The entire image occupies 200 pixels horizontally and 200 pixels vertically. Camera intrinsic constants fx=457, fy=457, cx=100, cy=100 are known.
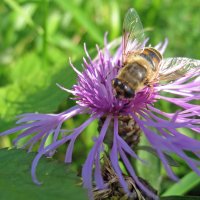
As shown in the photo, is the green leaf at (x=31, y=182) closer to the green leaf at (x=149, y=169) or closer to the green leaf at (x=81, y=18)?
the green leaf at (x=149, y=169)

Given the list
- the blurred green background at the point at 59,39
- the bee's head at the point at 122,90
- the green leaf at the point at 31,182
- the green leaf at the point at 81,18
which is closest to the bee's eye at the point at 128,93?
the bee's head at the point at 122,90

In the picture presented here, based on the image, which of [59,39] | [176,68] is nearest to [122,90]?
[176,68]

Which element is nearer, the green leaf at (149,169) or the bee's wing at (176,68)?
the bee's wing at (176,68)

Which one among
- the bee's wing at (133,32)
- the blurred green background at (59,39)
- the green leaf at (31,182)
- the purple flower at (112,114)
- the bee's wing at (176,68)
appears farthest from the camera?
the blurred green background at (59,39)

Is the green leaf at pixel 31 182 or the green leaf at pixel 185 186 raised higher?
the green leaf at pixel 31 182

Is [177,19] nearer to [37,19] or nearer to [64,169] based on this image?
[37,19]

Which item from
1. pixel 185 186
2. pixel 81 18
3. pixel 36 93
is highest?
pixel 81 18

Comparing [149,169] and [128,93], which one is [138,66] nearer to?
[128,93]

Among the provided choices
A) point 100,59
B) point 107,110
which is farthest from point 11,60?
point 107,110
